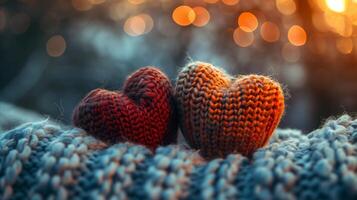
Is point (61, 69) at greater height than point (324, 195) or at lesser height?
lesser

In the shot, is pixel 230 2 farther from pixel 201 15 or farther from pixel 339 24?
pixel 339 24

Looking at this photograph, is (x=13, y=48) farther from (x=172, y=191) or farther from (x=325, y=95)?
(x=172, y=191)

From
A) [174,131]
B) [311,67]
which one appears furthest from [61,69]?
[174,131]

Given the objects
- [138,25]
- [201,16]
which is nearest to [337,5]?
[201,16]

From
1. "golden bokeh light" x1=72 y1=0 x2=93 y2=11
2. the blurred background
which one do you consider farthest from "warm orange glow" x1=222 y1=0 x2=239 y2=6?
"golden bokeh light" x1=72 y1=0 x2=93 y2=11

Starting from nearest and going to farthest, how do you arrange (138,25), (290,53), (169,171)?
(169,171)
(290,53)
(138,25)

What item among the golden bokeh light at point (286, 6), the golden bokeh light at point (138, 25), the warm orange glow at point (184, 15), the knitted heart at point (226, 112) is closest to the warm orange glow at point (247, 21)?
the golden bokeh light at point (286, 6)

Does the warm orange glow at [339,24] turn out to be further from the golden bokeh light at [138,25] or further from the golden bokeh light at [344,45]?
the golden bokeh light at [138,25]
